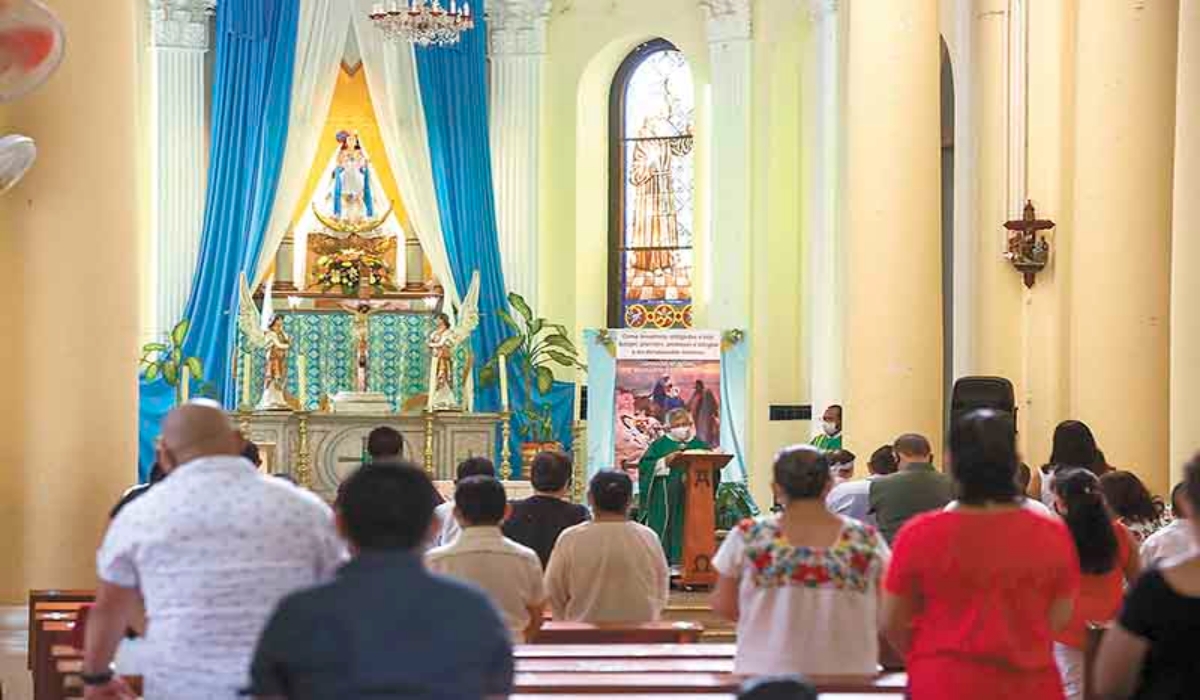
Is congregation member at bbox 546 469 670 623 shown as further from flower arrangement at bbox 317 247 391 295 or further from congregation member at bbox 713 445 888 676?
flower arrangement at bbox 317 247 391 295

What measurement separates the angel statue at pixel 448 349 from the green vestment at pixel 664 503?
247 inches

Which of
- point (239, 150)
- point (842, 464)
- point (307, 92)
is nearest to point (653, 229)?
point (307, 92)

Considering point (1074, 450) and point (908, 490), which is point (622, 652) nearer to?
point (908, 490)

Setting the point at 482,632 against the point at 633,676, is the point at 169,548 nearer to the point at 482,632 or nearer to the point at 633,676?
the point at 482,632

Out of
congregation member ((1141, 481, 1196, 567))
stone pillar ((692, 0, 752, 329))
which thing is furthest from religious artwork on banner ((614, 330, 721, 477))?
congregation member ((1141, 481, 1196, 567))

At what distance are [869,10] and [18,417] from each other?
226 inches

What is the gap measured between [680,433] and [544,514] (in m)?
6.41

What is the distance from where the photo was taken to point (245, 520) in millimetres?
5816

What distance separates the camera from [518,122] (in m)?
24.7

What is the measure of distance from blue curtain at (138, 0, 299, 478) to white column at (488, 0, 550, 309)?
2243 mm

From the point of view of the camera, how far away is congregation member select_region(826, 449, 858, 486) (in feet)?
46.7

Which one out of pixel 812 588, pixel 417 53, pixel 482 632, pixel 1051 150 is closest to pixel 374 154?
pixel 417 53

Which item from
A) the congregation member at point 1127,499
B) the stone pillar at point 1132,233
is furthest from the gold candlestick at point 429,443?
the congregation member at point 1127,499

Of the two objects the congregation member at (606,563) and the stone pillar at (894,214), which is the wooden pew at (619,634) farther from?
the stone pillar at (894,214)
